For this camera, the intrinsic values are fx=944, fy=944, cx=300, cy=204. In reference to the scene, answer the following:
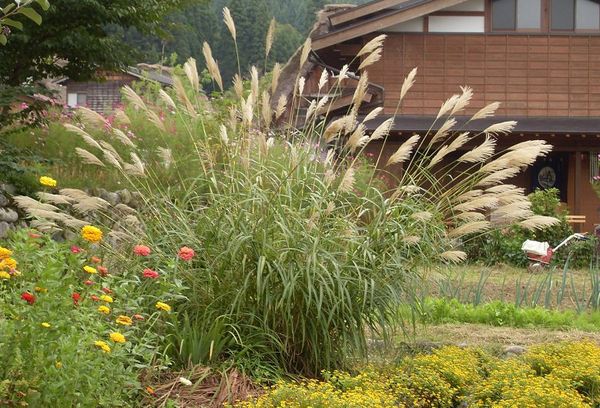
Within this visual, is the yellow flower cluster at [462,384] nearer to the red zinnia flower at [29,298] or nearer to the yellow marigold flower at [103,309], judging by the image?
the yellow marigold flower at [103,309]

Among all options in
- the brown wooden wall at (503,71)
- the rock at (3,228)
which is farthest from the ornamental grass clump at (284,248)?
the brown wooden wall at (503,71)

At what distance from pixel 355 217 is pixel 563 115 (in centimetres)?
1447

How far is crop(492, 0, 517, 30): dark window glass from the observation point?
19.5 m

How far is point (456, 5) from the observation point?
1925 centimetres

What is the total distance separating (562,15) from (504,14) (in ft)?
4.09

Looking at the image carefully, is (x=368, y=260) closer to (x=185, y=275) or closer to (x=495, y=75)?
(x=185, y=275)

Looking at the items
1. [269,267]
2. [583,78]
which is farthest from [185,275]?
[583,78]

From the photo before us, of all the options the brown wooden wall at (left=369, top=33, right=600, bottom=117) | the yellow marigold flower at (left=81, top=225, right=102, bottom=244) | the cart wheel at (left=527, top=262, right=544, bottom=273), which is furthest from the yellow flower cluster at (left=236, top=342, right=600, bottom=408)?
the brown wooden wall at (left=369, top=33, right=600, bottom=117)

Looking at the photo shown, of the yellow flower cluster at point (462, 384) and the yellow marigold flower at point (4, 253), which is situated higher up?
the yellow marigold flower at point (4, 253)

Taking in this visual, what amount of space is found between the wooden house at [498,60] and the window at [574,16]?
0.8 inches

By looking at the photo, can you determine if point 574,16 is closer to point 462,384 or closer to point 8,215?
point 8,215

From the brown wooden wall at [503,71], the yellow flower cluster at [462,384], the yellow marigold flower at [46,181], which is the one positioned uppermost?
the brown wooden wall at [503,71]

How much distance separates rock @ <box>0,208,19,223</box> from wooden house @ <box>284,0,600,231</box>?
11.1 meters

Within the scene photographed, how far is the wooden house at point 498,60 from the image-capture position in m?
19.1
